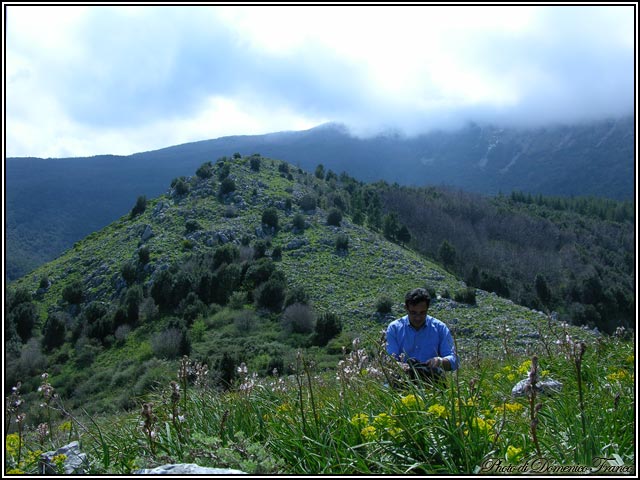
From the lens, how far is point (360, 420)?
3.01m

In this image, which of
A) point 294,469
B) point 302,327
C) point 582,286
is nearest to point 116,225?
point 302,327

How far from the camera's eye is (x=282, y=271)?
42000 mm

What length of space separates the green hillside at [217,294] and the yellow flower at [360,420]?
20.7 m

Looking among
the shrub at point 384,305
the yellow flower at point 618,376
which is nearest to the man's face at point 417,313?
the yellow flower at point 618,376

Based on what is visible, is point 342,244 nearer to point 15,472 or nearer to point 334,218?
point 334,218

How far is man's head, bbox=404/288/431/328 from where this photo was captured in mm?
4789

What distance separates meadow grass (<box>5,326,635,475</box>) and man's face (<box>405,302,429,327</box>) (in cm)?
96

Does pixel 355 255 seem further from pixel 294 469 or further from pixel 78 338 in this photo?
pixel 294 469

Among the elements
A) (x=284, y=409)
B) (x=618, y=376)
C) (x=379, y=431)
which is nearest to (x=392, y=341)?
(x=284, y=409)

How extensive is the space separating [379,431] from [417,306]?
2.09 metres

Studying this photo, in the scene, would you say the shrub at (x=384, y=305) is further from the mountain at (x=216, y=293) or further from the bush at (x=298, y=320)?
the bush at (x=298, y=320)

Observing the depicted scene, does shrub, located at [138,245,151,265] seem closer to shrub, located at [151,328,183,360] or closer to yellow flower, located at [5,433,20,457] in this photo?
shrub, located at [151,328,183,360]

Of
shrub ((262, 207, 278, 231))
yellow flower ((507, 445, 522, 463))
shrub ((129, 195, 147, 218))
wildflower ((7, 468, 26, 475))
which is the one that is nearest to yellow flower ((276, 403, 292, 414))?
yellow flower ((507, 445, 522, 463))

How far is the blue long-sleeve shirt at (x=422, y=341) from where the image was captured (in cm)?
482
